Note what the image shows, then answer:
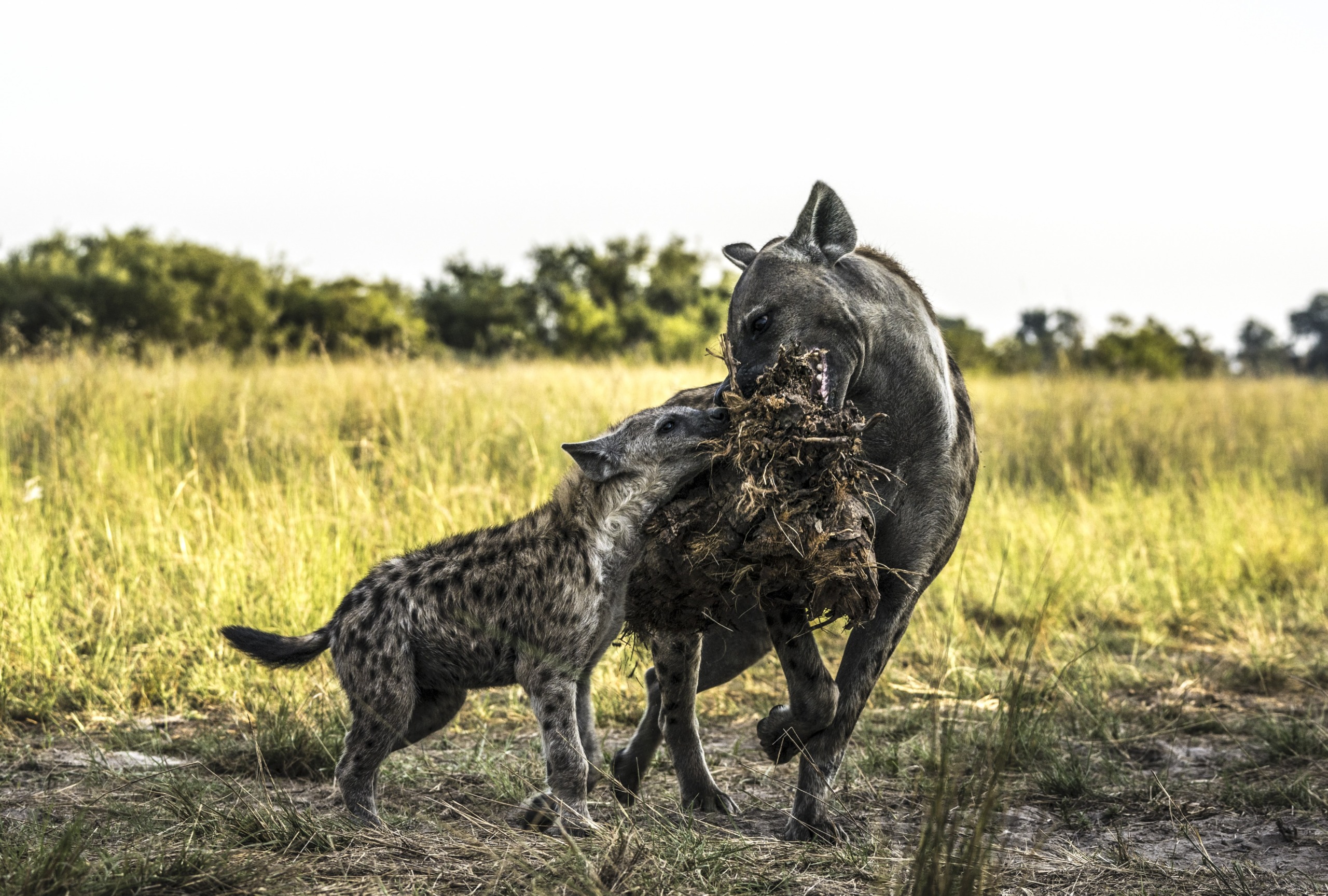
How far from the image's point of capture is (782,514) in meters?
3.24

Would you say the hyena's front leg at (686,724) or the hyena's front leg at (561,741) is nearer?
the hyena's front leg at (561,741)

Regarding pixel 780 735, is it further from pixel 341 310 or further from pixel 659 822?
pixel 341 310

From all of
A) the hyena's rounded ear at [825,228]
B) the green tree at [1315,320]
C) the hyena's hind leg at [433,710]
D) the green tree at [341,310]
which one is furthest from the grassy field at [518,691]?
the green tree at [1315,320]

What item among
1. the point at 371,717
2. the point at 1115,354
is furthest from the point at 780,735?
the point at 1115,354

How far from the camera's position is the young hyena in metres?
3.52

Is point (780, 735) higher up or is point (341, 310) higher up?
point (341, 310)

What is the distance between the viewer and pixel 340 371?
10.2 metres

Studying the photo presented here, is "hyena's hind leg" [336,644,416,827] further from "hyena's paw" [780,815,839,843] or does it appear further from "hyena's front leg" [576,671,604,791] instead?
"hyena's paw" [780,815,839,843]

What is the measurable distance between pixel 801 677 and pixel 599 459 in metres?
0.93

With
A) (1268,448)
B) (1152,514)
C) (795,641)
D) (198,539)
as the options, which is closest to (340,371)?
(198,539)

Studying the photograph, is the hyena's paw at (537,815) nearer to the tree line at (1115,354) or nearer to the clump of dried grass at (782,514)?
the clump of dried grass at (782,514)

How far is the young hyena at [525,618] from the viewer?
352cm

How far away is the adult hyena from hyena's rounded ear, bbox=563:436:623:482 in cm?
46

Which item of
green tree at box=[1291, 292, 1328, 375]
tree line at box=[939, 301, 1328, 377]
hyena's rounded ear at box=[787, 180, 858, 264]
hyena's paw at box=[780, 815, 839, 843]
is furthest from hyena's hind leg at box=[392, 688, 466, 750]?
green tree at box=[1291, 292, 1328, 375]
